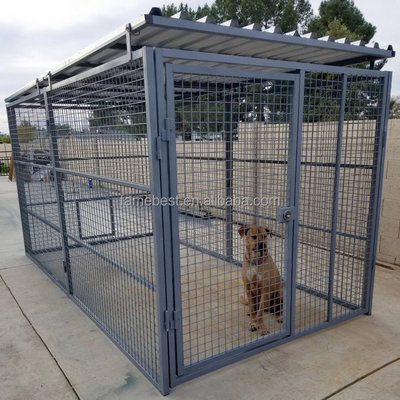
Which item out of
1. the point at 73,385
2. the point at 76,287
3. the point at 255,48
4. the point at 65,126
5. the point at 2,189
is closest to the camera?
the point at 73,385

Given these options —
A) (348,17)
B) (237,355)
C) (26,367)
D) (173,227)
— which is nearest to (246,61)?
(173,227)

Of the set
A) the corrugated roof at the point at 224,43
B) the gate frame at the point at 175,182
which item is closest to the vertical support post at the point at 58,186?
the corrugated roof at the point at 224,43

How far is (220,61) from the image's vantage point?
216cm

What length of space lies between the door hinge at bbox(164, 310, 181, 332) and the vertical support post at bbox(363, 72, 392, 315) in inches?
76.2

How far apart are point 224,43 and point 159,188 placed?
1.19 m

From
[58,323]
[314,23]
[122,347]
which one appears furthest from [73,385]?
[314,23]

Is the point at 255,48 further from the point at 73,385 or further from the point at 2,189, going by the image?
the point at 2,189

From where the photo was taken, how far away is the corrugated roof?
1.99m

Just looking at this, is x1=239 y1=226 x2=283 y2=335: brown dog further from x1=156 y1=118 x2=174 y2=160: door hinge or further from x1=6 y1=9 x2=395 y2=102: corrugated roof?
x1=6 y1=9 x2=395 y2=102: corrugated roof

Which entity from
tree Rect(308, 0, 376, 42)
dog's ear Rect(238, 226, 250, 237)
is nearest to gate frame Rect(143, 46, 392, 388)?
dog's ear Rect(238, 226, 250, 237)

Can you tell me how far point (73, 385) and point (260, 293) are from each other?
1.61m

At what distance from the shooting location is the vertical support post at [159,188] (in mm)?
1922

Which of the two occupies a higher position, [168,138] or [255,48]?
[255,48]

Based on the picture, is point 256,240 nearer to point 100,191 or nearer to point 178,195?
point 178,195
